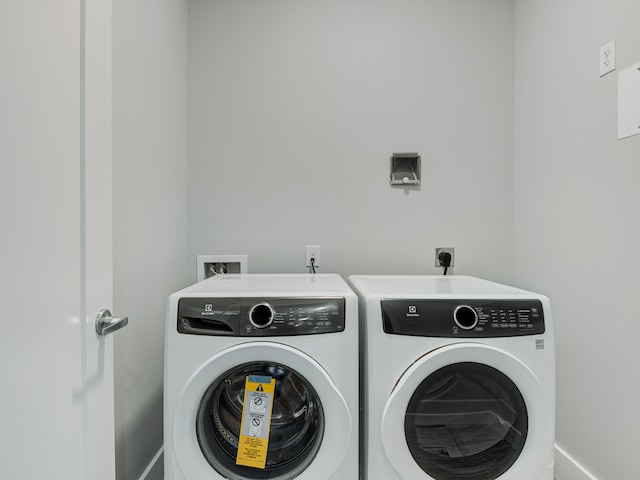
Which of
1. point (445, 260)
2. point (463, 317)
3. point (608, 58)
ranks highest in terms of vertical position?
point (608, 58)

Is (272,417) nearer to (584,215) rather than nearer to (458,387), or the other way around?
(458,387)

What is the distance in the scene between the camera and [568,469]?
1463mm

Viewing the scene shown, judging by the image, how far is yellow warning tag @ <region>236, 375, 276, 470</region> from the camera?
42.5 inches

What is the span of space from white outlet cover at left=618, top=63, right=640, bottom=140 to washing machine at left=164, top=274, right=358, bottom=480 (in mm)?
1095

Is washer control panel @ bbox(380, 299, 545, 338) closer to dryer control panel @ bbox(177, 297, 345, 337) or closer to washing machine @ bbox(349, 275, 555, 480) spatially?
washing machine @ bbox(349, 275, 555, 480)

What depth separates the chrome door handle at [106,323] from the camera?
0.86 metres

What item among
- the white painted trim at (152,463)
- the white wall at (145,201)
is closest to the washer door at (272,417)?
the white wall at (145,201)

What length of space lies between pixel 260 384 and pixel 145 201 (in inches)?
32.9

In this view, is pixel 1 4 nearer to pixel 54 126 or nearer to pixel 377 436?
pixel 54 126

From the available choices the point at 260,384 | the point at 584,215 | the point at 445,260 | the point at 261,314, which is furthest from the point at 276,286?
the point at 584,215

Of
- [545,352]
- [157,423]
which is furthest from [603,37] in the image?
[157,423]

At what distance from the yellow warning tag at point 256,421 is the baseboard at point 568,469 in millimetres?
1258

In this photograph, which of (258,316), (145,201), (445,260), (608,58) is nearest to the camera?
(258,316)

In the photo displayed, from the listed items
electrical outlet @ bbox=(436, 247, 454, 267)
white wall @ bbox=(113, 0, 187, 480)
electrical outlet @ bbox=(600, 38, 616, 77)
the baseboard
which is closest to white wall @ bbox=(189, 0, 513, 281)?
electrical outlet @ bbox=(436, 247, 454, 267)
